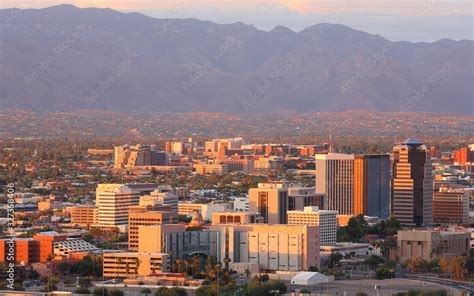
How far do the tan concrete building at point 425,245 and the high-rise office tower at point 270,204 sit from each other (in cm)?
927

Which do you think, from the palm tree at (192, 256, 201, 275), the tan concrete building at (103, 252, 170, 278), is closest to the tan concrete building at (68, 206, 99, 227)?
the palm tree at (192, 256, 201, 275)

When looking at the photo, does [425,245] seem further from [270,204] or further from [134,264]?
[134,264]

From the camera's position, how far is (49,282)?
55.0 m

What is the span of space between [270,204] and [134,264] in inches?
744

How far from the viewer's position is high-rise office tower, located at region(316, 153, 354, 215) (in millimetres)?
90688

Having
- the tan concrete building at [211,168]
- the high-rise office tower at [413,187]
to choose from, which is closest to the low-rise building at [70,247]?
the high-rise office tower at [413,187]

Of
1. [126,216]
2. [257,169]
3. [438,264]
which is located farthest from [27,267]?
[257,169]

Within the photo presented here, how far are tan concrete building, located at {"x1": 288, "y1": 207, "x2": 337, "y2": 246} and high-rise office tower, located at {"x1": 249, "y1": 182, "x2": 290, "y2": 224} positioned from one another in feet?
11.4

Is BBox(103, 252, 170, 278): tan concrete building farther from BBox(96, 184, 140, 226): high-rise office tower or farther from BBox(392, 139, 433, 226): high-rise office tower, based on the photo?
BBox(392, 139, 433, 226): high-rise office tower

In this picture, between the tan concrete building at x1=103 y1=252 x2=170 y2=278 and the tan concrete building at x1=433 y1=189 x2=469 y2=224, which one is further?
the tan concrete building at x1=433 y1=189 x2=469 y2=224

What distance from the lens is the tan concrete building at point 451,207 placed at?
298ft

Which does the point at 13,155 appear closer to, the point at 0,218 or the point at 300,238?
the point at 0,218

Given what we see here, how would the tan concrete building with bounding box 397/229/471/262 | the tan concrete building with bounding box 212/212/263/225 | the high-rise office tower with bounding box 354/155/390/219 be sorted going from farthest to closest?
the high-rise office tower with bounding box 354/155/390/219
the tan concrete building with bounding box 212/212/263/225
the tan concrete building with bounding box 397/229/471/262

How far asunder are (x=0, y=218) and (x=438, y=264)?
88.8ft
